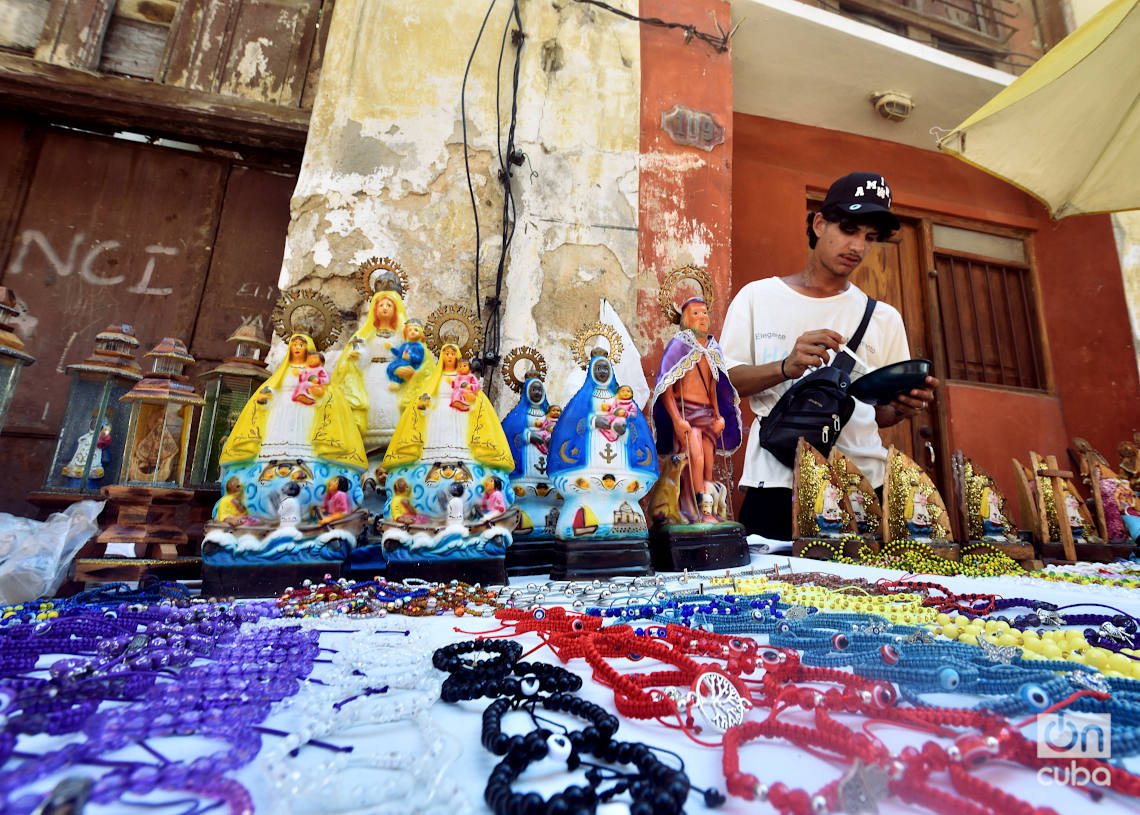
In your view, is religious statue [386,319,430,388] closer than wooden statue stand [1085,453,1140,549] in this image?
Yes

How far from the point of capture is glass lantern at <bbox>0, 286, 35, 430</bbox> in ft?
6.03

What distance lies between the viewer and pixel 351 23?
3254 millimetres

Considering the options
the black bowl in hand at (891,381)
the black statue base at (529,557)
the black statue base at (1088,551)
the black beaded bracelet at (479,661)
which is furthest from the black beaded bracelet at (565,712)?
the black statue base at (1088,551)

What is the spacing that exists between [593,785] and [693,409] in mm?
1949

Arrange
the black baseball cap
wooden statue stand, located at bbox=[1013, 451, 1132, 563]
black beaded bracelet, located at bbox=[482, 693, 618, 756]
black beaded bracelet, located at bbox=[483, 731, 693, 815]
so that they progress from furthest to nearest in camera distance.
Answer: the black baseball cap < wooden statue stand, located at bbox=[1013, 451, 1132, 563] < black beaded bracelet, located at bbox=[482, 693, 618, 756] < black beaded bracelet, located at bbox=[483, 731, 693, 815]

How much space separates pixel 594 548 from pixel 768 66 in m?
3.88

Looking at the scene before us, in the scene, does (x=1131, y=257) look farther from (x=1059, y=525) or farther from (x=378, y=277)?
(x=378, y=277)

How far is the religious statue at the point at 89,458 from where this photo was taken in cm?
213

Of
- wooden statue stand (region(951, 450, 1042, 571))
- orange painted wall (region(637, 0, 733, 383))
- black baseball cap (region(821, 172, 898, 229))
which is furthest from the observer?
orange painted wall (region(637, 0, 733, 383))

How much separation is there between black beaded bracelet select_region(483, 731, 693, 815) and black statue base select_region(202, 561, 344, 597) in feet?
4.06

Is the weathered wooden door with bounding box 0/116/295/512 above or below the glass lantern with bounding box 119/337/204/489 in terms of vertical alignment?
above

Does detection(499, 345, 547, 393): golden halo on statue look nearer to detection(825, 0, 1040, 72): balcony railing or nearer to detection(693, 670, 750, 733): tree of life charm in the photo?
detection(693, 670, 750, 733): tree of life charm

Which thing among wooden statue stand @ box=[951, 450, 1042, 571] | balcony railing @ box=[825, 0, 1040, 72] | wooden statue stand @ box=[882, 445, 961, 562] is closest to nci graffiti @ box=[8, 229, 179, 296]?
wooden statue stand @ box=[882, 445, 961, 562]

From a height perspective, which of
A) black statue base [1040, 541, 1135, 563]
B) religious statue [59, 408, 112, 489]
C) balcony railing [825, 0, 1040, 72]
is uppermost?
balcony railing [825, 0, 1040, 72]
